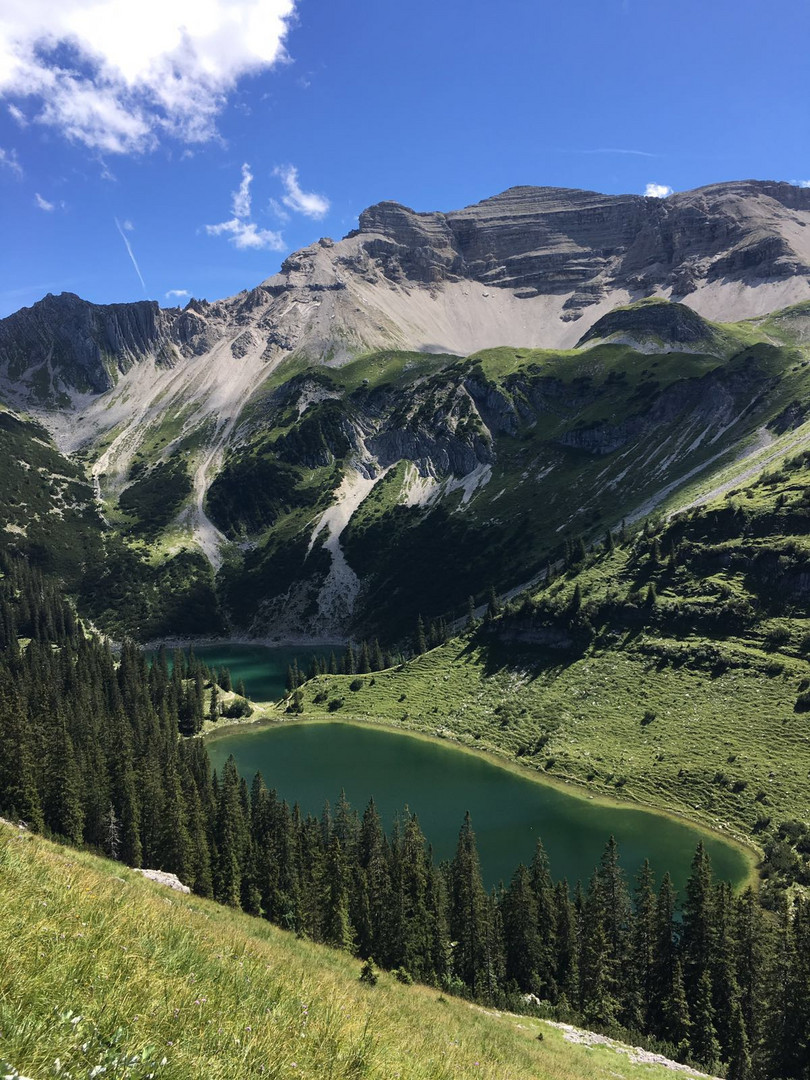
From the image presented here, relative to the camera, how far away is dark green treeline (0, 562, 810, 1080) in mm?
45625

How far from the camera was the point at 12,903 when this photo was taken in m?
8.98

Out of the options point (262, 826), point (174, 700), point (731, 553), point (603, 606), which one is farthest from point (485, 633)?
point (262, 826)

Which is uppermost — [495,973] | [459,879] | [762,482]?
[762,482]

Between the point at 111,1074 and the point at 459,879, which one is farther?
the point at 459,879

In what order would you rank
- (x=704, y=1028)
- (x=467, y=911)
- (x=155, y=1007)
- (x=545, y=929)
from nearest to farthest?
(x=155, y=1007) < (x=704, y=1028) < (x=467, y=911) < (x=545, y=929)

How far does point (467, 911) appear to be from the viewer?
178 feet

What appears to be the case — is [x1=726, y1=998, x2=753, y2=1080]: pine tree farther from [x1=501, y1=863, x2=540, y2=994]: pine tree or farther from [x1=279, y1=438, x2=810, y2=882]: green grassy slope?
[x1=279, y1=438, x2=810, y2=882]: green grassy slope

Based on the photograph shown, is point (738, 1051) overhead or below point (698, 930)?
below

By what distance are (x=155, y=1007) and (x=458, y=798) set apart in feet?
324

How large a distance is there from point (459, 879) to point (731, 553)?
98391mm

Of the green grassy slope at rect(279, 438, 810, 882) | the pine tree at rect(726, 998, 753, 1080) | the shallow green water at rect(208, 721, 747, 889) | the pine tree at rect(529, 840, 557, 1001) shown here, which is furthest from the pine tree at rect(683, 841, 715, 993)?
the green grassy slope at rect(279, 438, 810, 882)

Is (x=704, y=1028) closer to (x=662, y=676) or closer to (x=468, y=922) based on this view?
(x=468, y=922)

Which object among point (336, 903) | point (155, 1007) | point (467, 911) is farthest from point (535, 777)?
point (155, 1007)

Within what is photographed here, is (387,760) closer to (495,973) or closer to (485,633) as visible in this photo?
(485,633)
